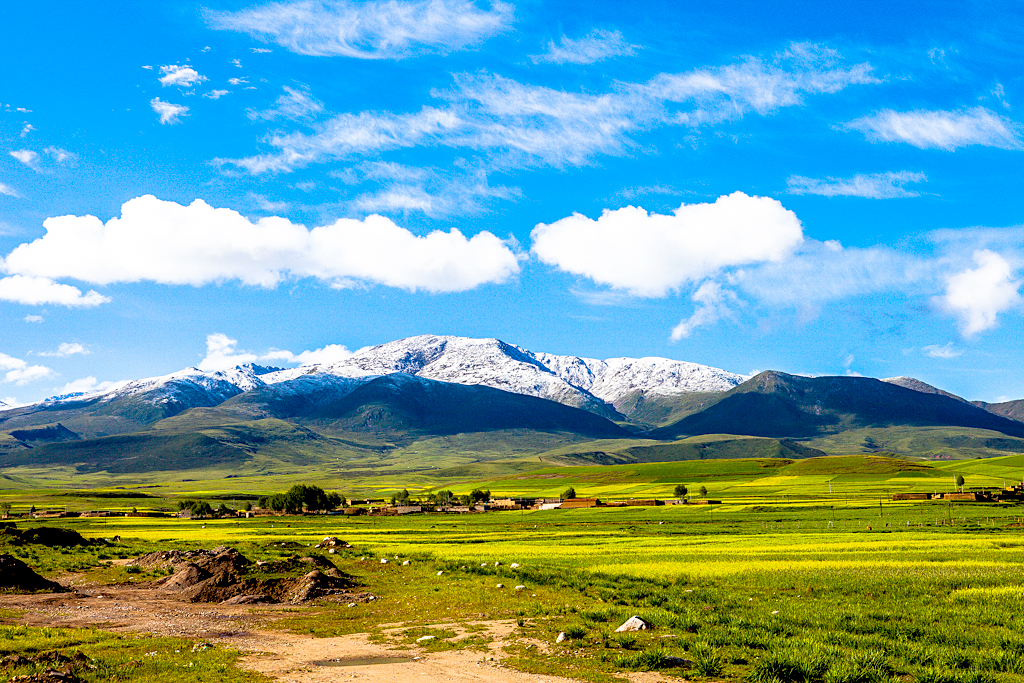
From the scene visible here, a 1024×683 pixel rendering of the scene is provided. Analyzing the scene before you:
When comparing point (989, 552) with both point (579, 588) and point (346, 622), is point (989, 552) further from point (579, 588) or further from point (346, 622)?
point (346, 622)

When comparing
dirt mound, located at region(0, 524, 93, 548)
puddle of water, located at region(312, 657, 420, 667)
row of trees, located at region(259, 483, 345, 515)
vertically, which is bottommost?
row of trees, located at region(259, 483, 345, 515)

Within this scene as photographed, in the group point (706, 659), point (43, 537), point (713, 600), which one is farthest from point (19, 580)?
point (706, 659)

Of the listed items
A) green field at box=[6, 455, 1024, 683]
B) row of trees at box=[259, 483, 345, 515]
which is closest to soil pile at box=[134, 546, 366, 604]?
green field at box=[6, 455, 1024, 683]

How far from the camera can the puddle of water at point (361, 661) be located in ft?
70.9

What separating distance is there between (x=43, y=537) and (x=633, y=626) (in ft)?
226

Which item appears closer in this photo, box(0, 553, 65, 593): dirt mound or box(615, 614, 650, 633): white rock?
box(615, 614, 650, 633): white rock

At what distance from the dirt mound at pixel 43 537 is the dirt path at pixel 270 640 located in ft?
110

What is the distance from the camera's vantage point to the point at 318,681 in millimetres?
19375

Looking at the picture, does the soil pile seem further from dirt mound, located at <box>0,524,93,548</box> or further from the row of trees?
the row of trees

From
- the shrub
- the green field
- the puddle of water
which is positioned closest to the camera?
the shrub

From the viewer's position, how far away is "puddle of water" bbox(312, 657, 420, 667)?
70.9 ft

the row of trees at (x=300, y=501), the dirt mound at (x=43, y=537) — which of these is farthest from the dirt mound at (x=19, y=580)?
the row of trees at (x=300, y=501)

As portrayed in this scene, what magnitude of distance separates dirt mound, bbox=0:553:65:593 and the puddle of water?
2774 centimetres

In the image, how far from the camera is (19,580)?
39.0 meters
